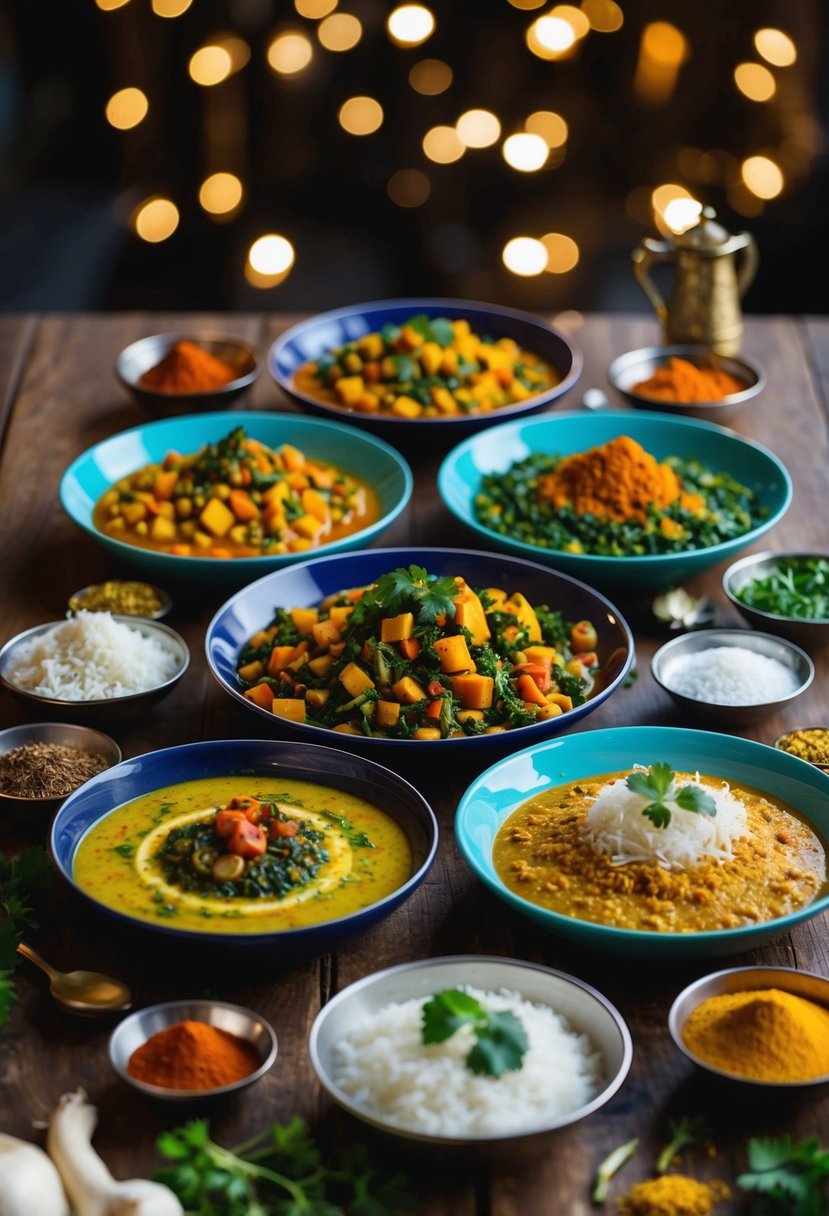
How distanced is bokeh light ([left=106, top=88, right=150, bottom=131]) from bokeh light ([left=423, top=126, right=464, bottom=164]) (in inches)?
49.5

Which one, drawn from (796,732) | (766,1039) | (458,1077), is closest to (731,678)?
(796,732)

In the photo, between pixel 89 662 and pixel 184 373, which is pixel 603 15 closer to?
pixel 184 373

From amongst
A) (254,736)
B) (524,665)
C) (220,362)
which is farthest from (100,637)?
(220,362)

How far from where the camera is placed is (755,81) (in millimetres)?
6145

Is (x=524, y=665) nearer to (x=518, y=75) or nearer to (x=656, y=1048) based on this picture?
(x=656, y=1048)

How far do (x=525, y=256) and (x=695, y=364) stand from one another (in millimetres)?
2718

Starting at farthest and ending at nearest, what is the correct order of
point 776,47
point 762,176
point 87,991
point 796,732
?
1. point 762,176
2. point 776,47
3. point 796,732
4. point 87,991

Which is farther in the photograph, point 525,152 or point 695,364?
→ point 525,152

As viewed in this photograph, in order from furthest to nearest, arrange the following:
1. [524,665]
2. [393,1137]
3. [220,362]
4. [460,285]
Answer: [460,285] < [220,362] < [524,665] < [393,1137]

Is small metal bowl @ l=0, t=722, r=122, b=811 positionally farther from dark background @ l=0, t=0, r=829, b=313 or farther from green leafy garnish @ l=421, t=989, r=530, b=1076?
dark background @ l=0, t=0, r=829, b=313

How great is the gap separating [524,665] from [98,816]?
83 centimetres

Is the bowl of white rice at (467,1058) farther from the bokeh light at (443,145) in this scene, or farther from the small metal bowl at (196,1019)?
the bokeh light at (443,145)

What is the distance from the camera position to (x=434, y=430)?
3.72m

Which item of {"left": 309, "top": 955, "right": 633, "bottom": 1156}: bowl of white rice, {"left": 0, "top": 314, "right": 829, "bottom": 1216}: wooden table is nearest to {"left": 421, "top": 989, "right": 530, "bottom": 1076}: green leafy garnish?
{"left": 309, "top": 955, "right": 633, "bottom": 1156}: bowl of white rice
